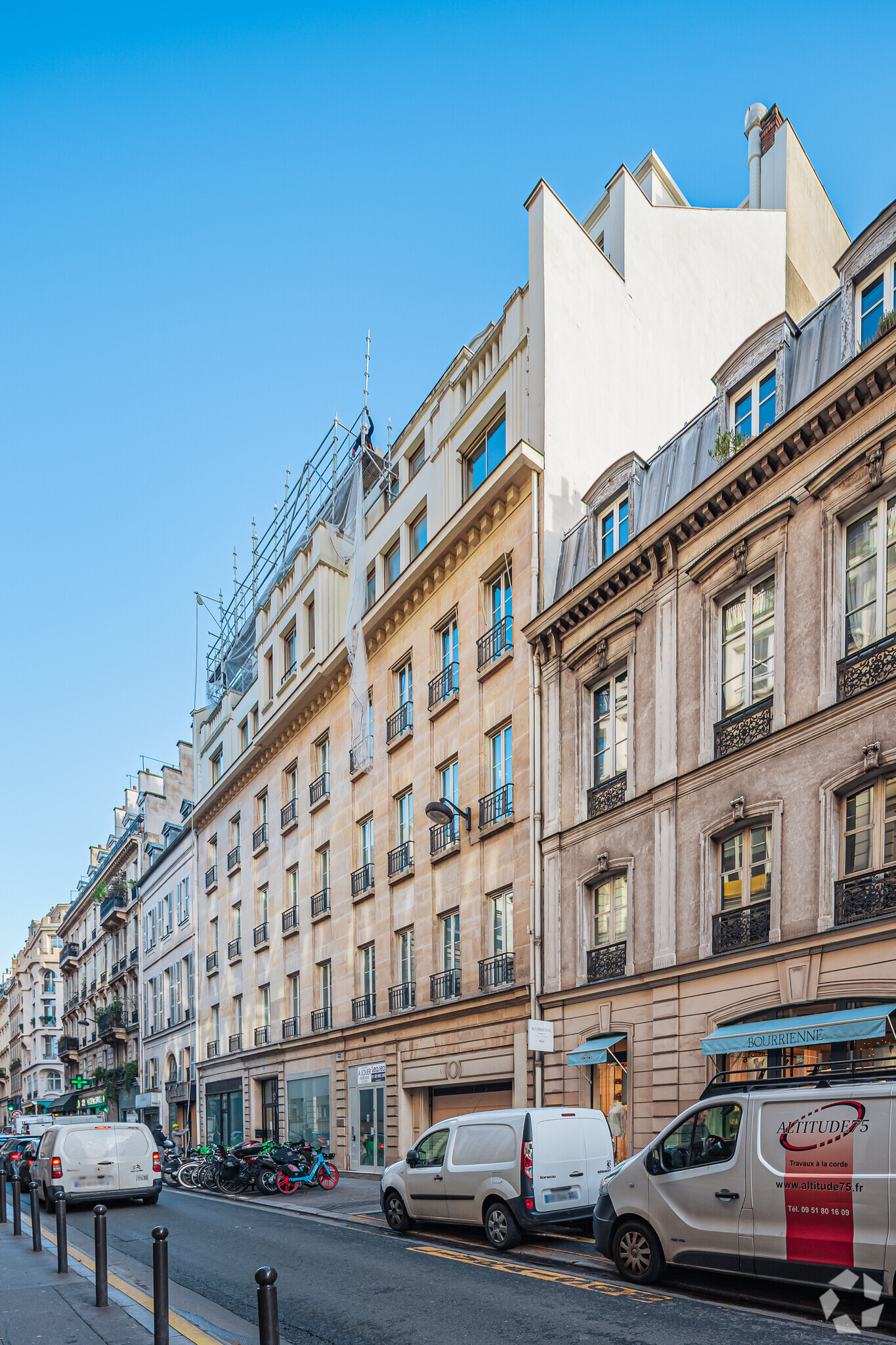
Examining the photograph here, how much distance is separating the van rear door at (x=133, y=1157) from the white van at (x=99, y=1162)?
0.01m

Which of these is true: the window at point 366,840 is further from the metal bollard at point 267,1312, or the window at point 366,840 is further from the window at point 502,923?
the metal bollard at point 267,1312

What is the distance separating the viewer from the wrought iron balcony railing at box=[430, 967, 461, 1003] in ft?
76.9

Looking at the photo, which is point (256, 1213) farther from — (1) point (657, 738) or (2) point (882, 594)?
(2) point (882, 594)

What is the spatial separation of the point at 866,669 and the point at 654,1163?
6.88 metres

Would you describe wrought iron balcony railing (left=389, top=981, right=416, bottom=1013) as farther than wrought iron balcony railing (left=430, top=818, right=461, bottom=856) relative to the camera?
Yes

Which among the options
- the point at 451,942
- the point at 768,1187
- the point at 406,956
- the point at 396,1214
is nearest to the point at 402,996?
the point at 406,956

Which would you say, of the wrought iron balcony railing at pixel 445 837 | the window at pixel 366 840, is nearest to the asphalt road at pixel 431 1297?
the wrought iron balcony railing at pixel 445 837

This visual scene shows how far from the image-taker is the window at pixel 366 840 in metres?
29.2

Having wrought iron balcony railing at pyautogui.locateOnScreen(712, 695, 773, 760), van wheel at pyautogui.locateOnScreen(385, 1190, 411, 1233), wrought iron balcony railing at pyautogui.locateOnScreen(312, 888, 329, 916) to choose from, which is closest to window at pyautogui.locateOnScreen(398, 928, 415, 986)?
wrought iron balcony railing at pyautogui.locateOnScreen(312, 888, 329, 916)

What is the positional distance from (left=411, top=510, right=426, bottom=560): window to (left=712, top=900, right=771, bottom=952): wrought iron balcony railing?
46.9ft

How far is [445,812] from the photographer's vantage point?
901 inches

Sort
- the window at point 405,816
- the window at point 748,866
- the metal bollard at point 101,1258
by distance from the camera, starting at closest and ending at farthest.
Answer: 1. the metal bollard at point 101,1258
2. the window at point 748,866
3. the window at point 405,816

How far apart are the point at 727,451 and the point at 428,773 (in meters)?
11.4

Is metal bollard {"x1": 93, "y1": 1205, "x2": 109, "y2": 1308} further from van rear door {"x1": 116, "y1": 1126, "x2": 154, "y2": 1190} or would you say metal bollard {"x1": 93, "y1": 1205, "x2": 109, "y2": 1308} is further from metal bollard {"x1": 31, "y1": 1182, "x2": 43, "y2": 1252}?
van rear door {"x1": 116, "y1": 1126, "x2": 154, "y2": 1190}
